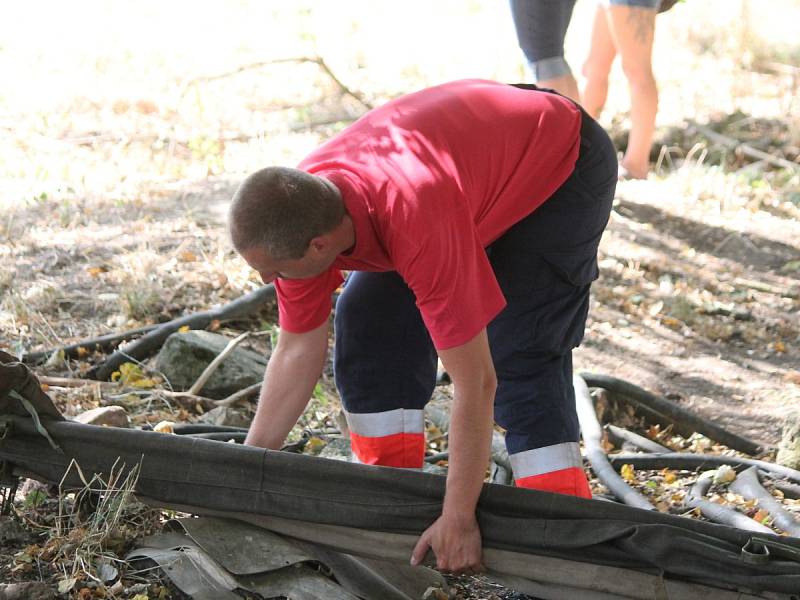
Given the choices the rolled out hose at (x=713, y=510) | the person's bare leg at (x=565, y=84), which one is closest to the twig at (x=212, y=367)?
the rolled out hose at (x=713, y=510)

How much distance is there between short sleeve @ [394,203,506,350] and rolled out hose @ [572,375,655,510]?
1.08m

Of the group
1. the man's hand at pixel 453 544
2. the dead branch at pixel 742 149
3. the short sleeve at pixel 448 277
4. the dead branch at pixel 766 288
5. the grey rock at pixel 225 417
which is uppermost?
the short sleeve at pixel 448 277

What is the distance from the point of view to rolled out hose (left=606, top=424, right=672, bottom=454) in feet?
12.3

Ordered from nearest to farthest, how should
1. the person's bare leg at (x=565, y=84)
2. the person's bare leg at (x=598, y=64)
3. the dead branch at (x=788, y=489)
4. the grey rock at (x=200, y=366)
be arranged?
the dead branch at (x=788, y=489) < the grey rock at (x=200, y=366) < the person's bare leg at (x=565, y=84) < the person's bare leg at (x=598, y=64)

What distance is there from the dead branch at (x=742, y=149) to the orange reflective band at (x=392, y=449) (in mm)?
4994

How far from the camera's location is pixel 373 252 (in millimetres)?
2438

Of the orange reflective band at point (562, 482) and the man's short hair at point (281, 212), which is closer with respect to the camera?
the man's short hair at point (281, 212)

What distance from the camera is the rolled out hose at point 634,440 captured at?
374 centimetres

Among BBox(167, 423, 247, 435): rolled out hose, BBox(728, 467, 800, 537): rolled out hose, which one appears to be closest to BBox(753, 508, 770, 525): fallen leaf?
BBox(728, 467, 800, 537): rolled out hose

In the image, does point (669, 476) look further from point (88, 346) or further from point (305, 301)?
point (88, 346)

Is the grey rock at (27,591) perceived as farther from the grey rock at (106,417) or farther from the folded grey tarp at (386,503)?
the grey rock at (106,417)

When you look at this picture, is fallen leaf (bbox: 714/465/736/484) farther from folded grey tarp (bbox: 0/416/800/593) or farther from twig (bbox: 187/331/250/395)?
twig (bbox: 187/331/250/395)

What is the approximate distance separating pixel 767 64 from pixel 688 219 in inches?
153

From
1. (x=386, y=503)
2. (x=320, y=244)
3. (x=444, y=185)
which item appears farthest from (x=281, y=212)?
(x=386, y=503)
